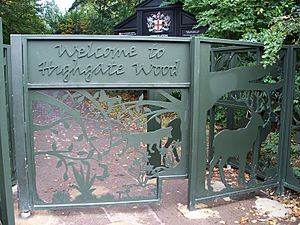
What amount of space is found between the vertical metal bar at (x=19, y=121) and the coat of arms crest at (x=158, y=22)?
6117 millimetres

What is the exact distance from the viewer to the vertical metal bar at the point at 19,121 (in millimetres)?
2633

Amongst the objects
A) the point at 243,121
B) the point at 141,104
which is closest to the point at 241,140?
the point at 243,121

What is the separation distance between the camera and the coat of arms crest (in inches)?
328

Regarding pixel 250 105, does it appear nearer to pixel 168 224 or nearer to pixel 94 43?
pixel 168 224

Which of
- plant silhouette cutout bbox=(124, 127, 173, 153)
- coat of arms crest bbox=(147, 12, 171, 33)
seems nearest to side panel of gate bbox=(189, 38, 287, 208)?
plant silhouette cutout bbox=(124, 127, 173, 153)

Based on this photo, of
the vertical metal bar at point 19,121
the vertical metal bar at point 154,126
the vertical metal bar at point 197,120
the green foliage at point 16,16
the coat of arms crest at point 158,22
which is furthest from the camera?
the green foliage at point 16,16

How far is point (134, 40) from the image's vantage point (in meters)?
2.82

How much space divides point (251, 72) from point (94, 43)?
1532 mm

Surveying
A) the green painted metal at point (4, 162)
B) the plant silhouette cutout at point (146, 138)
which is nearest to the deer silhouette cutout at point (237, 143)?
the plant silhouette cutout at point (146, 138)

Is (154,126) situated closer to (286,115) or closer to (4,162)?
(286,115)

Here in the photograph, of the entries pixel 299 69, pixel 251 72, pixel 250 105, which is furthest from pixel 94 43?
pixel 299 69

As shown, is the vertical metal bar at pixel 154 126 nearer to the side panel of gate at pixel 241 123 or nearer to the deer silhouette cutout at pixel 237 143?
the side panel of gate at pixel 241 123

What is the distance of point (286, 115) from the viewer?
3.43 metres

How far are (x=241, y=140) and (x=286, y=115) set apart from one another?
56cm
